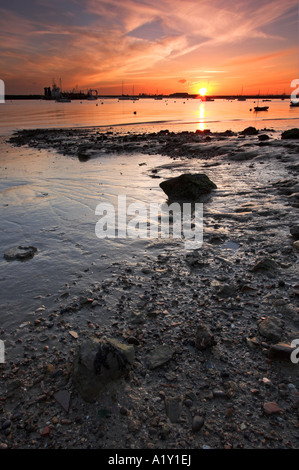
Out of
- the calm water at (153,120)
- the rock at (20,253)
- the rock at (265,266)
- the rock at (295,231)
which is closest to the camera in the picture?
the rock at (265,266)

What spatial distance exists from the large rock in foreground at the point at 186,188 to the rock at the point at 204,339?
22.3 ft

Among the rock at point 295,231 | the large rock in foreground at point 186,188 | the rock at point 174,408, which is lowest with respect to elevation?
the rock at point 174,408

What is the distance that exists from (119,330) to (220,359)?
1.47 m

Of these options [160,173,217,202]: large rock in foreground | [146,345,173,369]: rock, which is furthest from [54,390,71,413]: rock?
[160,173,217,202]: large rock in foreground

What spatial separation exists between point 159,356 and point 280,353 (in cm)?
153

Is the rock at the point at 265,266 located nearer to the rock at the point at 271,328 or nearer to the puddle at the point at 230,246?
the puddle at the point at 230,246

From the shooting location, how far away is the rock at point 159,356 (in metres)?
3.47

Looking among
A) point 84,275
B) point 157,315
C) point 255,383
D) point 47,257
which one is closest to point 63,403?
point 157,315

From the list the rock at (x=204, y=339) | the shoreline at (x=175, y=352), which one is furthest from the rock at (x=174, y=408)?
the rock at (x=204, y=339)

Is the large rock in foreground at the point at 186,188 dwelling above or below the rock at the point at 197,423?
above

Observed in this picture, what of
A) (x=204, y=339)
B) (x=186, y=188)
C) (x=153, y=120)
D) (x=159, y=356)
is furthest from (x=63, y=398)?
(x=153, y=120)

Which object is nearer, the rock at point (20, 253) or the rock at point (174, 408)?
the rock at point (174, 408)

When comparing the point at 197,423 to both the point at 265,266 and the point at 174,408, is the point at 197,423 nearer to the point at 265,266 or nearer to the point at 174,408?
the point at 174,408

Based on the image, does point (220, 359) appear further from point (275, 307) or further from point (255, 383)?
point (275, 307)
